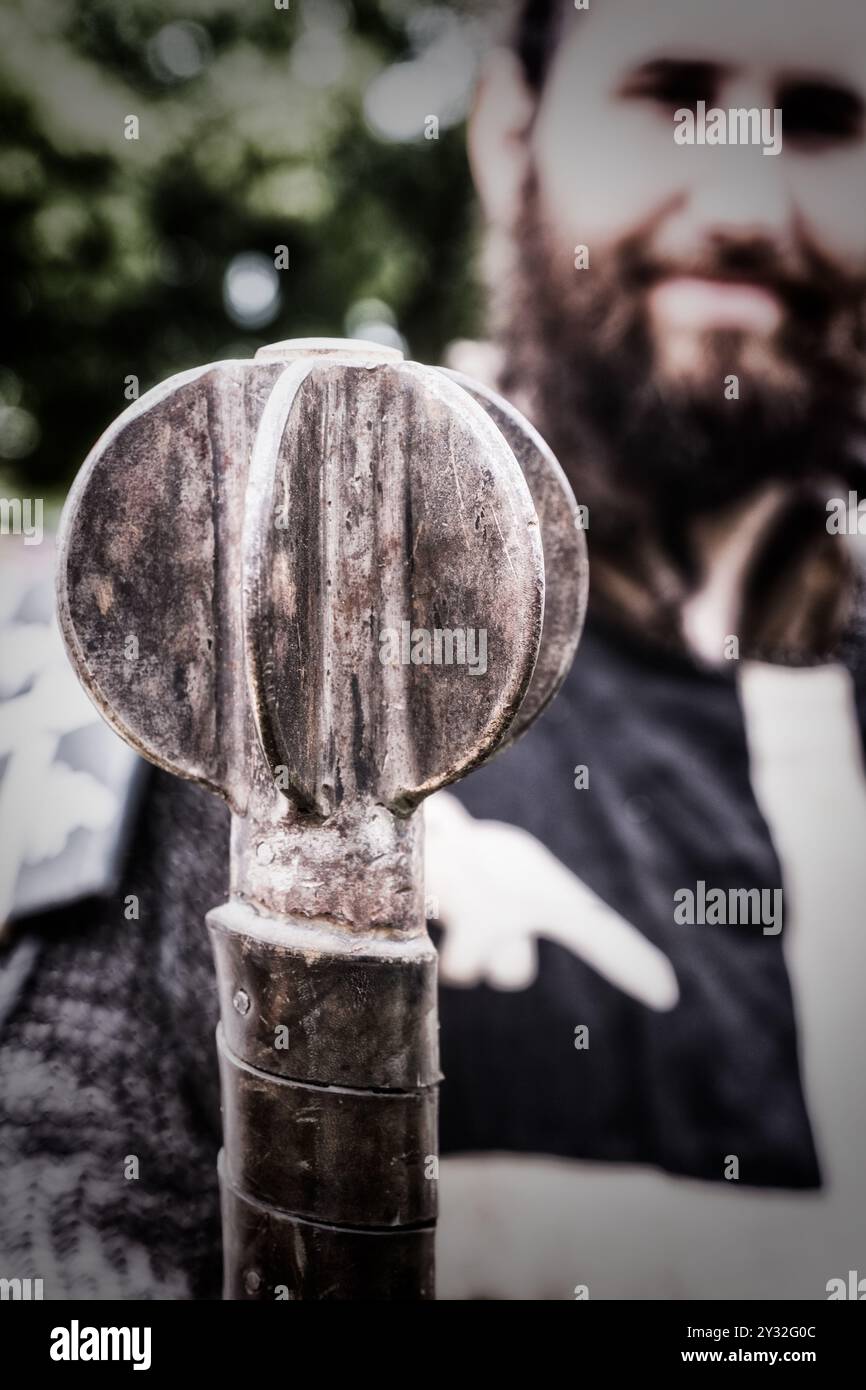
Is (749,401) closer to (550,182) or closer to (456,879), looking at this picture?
(550,182)

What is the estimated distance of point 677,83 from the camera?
2146mm

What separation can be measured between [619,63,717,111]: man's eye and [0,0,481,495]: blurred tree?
0.38 meters

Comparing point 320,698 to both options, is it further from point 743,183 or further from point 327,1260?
point 743,183

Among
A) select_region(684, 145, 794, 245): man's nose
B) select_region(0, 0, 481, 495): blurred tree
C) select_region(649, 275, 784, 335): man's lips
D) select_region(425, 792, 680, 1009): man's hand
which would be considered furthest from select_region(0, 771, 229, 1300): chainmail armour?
select_region(684, 145, 794, 245): man's nose

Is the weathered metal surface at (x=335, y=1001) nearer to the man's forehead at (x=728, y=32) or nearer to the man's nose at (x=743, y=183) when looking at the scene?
the man's nose at (x=743, y=183)

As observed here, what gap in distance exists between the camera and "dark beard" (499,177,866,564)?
233 centimetres

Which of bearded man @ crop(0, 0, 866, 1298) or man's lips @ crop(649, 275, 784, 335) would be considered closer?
bearded man @ crop(0, 0, 866, 1298)

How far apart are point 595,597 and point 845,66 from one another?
1100mm

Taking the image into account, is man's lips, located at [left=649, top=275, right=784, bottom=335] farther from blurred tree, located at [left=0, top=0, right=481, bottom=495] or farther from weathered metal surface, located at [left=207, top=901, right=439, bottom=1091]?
weathered metal surface, located at [left=207, top=901, right=439, bottom=1091]

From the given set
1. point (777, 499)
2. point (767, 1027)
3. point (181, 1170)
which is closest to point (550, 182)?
point (777, 499)

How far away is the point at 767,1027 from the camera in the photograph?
88.8 inches

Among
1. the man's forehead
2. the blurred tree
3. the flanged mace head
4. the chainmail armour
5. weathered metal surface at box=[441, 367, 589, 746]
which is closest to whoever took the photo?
the flanged mace head

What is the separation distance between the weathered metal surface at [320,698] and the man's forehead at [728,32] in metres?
1.39

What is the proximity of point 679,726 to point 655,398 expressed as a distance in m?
0.67
